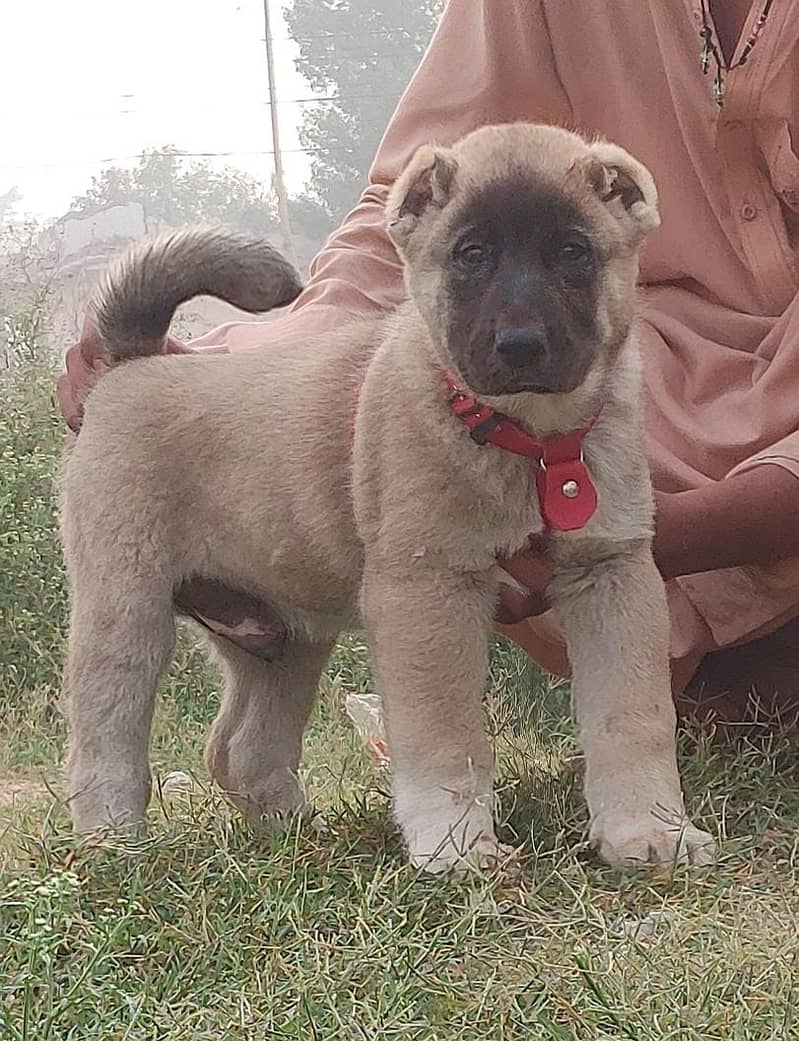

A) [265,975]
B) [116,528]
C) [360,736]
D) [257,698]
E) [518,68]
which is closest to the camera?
[265,975]

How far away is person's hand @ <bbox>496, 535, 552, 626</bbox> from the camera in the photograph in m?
2.65

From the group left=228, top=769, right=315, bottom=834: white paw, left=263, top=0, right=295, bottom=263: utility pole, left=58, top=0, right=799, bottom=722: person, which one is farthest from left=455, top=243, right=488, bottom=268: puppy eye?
left=263, top=0, right=295, bottom=263: utility pole

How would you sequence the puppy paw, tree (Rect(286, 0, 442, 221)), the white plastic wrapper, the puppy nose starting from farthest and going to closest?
tree (Rect(286, 0, 442, 221)) < the white plastic wrapper < the puppy paw < the puppy nose

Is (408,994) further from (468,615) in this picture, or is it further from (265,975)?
(468,615)

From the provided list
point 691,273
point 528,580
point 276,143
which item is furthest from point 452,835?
point 276,143

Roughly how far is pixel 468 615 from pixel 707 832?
0.58 m

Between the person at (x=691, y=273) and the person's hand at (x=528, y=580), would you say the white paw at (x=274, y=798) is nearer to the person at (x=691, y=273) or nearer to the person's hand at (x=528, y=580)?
the person at (x=691, y=273)

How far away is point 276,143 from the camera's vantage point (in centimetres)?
683

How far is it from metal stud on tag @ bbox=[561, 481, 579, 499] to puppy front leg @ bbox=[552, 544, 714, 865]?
0.15 meters

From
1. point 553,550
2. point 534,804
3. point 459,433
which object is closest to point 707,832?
point 534,804

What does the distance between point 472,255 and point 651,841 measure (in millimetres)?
977

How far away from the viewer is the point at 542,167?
2.52 m

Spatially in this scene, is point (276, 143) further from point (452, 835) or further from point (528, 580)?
point (452, 835)

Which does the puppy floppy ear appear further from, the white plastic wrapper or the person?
the white plastic wrapper
